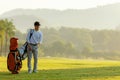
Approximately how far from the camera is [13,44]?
898 inches

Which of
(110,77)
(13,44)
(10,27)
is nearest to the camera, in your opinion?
(110,77)

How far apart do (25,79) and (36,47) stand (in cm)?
410

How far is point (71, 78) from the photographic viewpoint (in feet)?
66.3

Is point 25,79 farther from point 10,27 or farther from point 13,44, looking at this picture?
point 10,27

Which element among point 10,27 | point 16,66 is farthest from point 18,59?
point 10,27

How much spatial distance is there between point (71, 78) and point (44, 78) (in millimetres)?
1253

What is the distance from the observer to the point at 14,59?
2288 cm

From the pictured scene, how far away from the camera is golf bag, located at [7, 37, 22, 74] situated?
22.7m

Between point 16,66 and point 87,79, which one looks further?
point 16,66

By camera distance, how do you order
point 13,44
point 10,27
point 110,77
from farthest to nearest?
A: point 10,27
point 13,44
point 110,77

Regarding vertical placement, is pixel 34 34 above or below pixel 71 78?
above

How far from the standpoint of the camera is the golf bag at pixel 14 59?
894 inches

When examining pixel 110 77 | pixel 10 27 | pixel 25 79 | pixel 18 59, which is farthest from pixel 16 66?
pixel 10 27

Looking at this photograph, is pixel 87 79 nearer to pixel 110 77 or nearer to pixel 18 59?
pixel 110 77
